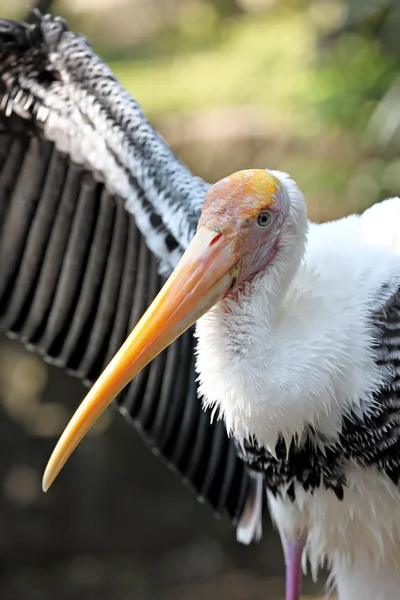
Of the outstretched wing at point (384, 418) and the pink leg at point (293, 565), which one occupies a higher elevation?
the outstretched wing at point (384, 418)

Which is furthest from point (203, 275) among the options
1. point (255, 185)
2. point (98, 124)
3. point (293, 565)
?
point (293, 565)

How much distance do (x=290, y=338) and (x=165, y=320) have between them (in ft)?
1.16

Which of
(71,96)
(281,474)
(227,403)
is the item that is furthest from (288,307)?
(71,96)

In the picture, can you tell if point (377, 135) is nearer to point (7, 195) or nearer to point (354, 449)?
point (7, 195)

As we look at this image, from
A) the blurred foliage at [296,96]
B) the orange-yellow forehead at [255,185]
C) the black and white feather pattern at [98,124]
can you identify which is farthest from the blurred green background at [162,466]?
the orange-yellow forehead at [255,185]

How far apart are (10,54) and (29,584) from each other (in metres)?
3.90

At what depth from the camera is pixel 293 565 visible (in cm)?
321

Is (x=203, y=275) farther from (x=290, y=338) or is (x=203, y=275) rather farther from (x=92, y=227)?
(x=92, y=227)

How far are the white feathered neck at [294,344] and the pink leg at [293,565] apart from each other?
690mm

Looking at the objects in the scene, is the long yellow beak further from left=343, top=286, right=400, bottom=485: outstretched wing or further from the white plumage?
left=343, top=286, right=400, bottom=485: outstretched wing

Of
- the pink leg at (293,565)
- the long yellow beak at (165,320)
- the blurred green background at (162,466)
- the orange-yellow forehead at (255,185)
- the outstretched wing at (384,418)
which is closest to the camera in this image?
the long yellow beak at (165,320)

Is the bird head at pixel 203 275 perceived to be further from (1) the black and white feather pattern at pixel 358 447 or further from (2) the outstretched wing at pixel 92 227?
(2) the outstretched wing at pixel 92 227

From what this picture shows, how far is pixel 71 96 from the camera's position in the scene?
3.25 metres

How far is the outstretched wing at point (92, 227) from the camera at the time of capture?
3.19m
